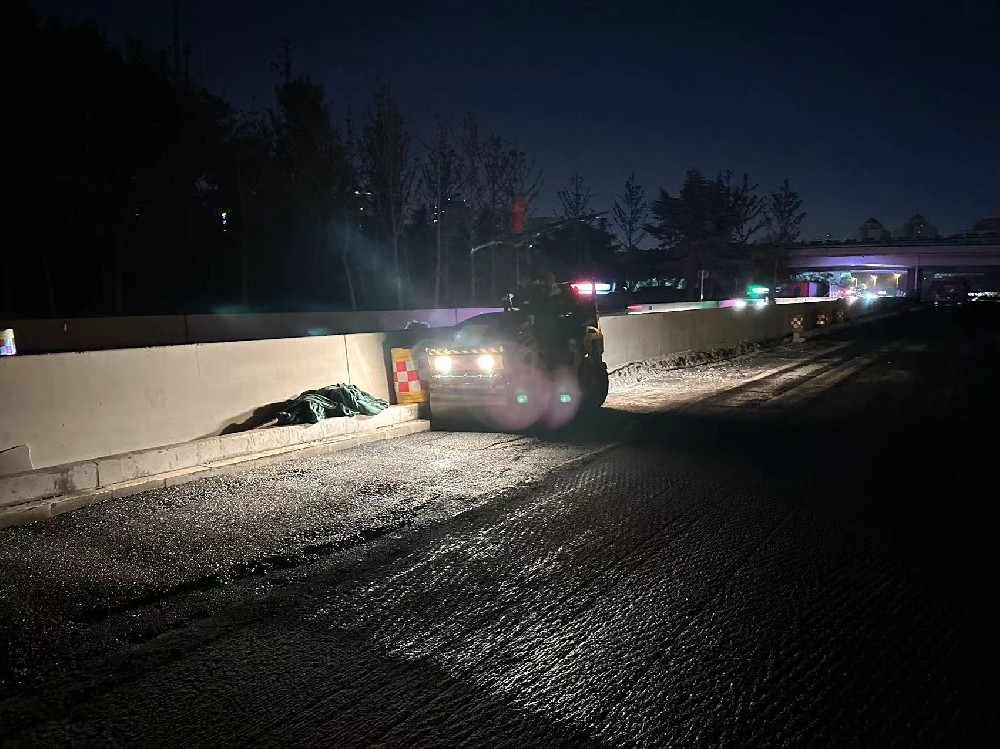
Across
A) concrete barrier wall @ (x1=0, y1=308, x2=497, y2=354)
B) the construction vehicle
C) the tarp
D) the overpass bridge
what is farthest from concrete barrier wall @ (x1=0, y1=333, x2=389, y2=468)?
the overpass bridge

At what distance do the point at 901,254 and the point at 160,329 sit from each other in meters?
88.6

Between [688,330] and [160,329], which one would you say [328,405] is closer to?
[688,330]

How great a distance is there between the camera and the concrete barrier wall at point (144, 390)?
22.4ft

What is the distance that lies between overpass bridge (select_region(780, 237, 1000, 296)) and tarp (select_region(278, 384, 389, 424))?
89.1 metres

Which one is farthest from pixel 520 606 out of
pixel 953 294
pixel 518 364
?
pixel 953 294

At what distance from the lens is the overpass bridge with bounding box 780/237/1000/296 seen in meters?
81.9

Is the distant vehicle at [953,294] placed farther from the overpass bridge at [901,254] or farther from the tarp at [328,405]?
the tarp at [328,405]

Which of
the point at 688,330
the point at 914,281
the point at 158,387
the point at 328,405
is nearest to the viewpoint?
the point at 158,387

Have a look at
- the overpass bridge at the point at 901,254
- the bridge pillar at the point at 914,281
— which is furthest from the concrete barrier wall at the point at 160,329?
the bridge pillar at the point at 914,281

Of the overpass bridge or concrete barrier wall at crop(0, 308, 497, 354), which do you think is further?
the overpass bridge

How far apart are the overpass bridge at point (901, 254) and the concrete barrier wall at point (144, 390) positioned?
89994 mm

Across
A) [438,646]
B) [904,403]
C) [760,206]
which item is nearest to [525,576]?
[438,646]

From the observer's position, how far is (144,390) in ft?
25.4

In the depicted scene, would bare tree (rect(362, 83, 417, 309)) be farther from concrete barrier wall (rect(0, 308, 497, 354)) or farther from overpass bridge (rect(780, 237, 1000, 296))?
overpass bridge (rect(780, 237, 1000, 296))
